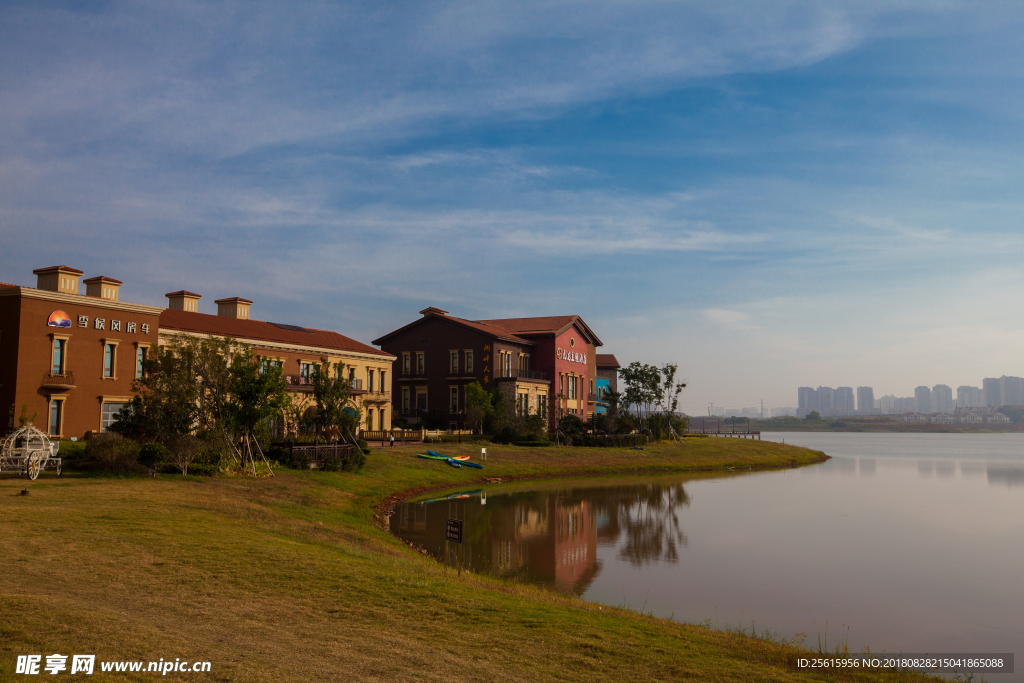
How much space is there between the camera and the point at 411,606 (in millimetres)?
12164

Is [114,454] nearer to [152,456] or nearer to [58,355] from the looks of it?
[152,456]

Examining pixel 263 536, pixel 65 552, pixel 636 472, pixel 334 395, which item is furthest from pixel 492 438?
pixel 65 552

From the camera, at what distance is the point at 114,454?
87.6 feet

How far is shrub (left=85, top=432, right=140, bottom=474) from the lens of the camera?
87.9 ft

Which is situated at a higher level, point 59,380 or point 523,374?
point 523,374

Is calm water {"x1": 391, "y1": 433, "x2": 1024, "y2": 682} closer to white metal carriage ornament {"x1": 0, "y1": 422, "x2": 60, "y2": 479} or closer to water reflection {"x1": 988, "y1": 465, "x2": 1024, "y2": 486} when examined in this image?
water reflection {"x1": 988, "y1": 465, "x2": 1024, "y2": 486}

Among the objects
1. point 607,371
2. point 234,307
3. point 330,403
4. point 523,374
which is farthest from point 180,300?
point 607,371

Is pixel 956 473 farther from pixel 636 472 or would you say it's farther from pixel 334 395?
pixel 334 395

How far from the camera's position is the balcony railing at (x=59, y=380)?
3328 centimetres

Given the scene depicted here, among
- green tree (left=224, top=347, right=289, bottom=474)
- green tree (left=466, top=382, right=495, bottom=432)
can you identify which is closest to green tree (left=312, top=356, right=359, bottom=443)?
green tree (left=224, top=347, right=289, bottom=474)

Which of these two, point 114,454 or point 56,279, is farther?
point 56,279

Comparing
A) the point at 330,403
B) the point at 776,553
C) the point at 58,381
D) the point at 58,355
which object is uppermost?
the point at 58,355

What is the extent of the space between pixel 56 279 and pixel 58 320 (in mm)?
2019

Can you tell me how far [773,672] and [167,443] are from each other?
2563 centimetres
